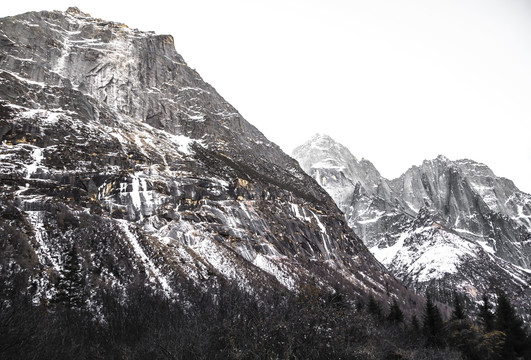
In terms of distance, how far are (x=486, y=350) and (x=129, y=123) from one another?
518 ft

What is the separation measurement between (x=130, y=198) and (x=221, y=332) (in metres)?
74.4

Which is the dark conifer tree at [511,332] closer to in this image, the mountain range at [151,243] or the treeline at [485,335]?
the treeline at [485,335]

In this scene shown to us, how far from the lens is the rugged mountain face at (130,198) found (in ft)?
230

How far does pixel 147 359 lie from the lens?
110 ft

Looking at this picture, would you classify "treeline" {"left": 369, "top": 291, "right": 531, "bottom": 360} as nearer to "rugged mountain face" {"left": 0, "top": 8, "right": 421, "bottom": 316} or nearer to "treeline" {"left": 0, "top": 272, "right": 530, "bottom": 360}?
"treeline" {"left": 0, "top": 272, "right": 530, "bottom": 360}

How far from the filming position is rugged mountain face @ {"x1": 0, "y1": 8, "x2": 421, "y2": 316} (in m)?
70.1

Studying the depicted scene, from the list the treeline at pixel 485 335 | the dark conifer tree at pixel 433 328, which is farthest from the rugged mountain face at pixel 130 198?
the treeline at pixel 485 335

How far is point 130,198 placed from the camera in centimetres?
10188

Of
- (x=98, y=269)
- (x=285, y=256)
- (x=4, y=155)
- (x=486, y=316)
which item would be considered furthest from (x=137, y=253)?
(x=486, y=316)

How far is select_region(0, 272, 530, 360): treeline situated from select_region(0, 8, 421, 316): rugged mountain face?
8.63m

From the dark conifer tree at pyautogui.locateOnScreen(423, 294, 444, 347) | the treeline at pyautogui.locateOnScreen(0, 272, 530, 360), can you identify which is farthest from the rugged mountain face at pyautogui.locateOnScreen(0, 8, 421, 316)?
the dark conifer tree at pyautogui.locateOnScreen(423, 294, 444, 347)

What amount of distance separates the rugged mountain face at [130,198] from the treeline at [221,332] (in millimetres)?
8625

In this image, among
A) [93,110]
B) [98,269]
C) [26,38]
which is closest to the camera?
[98,269]

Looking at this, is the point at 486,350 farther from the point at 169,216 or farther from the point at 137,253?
the point at 169,216
